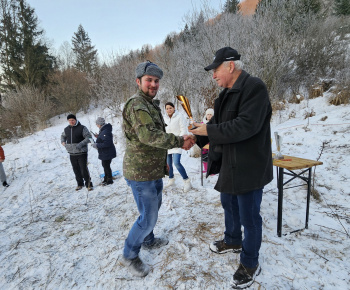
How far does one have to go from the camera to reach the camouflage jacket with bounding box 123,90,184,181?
1800mm

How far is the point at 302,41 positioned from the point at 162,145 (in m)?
15.2

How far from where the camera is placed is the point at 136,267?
7.02ft

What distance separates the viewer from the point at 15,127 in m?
14.8

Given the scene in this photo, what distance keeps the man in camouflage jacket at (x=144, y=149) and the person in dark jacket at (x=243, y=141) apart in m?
0.43

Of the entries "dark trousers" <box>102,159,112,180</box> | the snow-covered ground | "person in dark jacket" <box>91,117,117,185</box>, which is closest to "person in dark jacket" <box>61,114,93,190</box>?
"person in dark jacket" <box>91,117,117,185</box>

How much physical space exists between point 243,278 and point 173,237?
1127 mm

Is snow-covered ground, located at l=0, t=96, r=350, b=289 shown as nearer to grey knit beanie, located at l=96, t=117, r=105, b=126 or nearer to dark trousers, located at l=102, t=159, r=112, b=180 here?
dark trousers, located at l=102, t=159, r=112, b=180

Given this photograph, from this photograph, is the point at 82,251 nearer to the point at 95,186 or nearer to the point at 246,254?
the point at 246,254

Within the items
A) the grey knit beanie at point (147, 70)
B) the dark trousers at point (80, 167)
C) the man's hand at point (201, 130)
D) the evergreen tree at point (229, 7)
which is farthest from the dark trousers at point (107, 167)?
the evergreen tree at point (229, 7)

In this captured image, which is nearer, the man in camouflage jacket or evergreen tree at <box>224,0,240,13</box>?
the man in camouflage jacket

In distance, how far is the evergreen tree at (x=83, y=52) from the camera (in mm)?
27305

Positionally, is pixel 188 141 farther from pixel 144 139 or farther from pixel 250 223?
pixel 250 223

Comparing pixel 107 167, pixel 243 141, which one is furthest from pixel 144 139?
pixel 107 167

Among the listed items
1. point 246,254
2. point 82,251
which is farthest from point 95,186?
point 246,254
